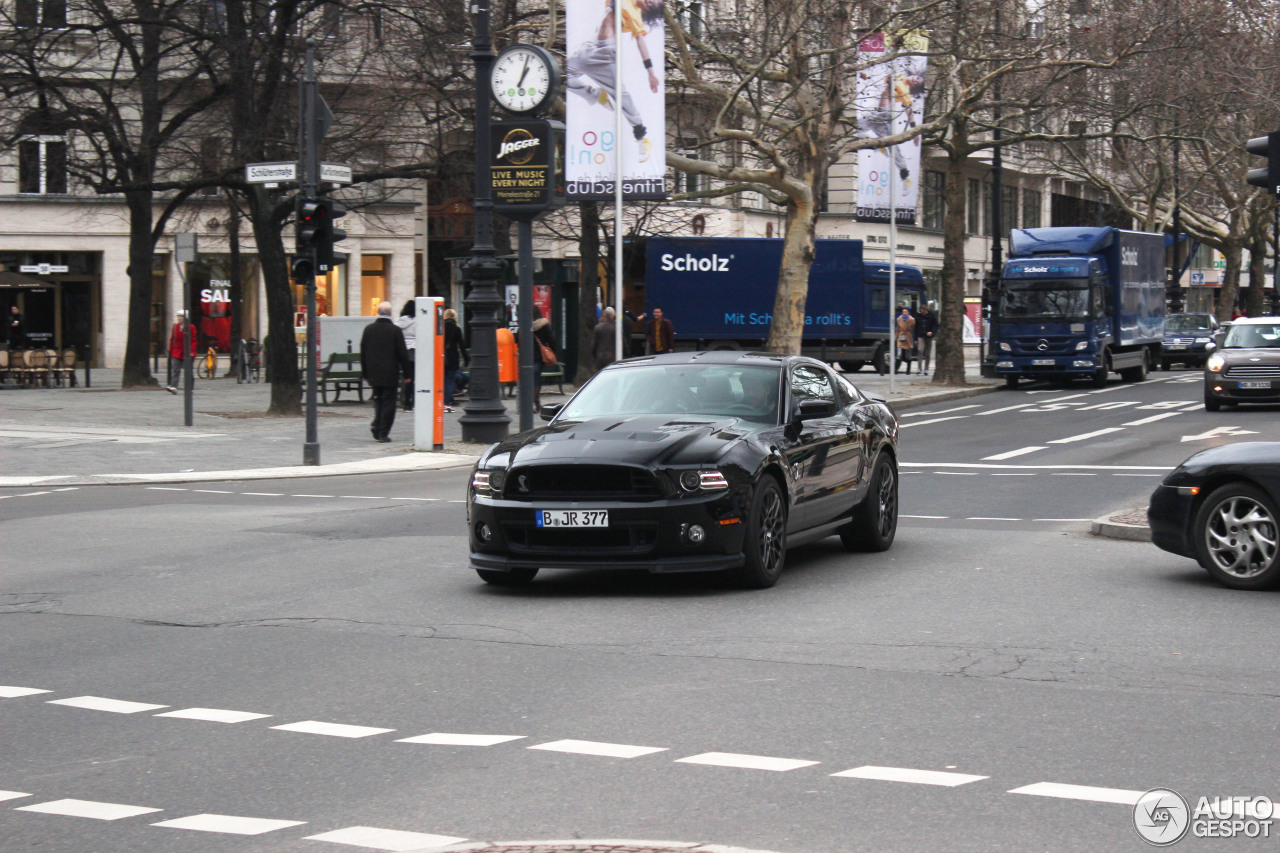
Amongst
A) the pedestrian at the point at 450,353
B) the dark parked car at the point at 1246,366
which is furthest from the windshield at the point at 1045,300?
the pedestrian at the point at 450,353

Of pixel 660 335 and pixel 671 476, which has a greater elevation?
pixel 660 335

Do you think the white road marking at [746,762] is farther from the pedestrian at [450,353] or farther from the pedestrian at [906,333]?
the pedestrian at [906,333]

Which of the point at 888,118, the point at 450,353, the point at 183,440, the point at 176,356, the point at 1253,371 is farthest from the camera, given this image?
the point at 176,356

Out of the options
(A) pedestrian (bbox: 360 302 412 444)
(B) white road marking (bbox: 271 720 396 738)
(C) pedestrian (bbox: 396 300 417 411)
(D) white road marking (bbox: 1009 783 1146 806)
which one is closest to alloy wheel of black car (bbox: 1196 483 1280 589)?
Answer: (D) white road marking (bbox: 1009 783 1146 806)

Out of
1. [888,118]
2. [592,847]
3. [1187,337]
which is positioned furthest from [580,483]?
[1187,337]

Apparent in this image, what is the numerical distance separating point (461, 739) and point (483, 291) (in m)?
16.9

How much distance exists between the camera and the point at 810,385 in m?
11.9

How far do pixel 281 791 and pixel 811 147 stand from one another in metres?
29.3

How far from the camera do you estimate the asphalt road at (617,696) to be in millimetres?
5465

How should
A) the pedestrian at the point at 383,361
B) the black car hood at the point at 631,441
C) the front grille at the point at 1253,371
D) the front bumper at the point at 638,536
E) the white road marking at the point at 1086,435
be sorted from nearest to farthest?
1. the front bumper at the point at 638,536
2. the black car hood at the point at 631,441
3. the pedestrian at the point at 383,361
4. the white road marking at the point at 1086,435
5. the front grille at the point at 1253,371

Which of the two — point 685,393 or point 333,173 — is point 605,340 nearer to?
point 333,173

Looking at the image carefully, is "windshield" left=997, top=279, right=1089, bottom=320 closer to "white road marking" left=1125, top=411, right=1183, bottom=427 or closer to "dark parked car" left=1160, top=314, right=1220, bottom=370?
"white road marking" left=1125, top=411, right=1183, bottom=427

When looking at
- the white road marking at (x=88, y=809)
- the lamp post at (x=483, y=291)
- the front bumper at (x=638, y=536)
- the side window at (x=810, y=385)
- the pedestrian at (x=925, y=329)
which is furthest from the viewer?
the pedestrian at (x=925, y=329)

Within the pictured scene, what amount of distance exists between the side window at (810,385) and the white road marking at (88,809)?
6608 millimetres
